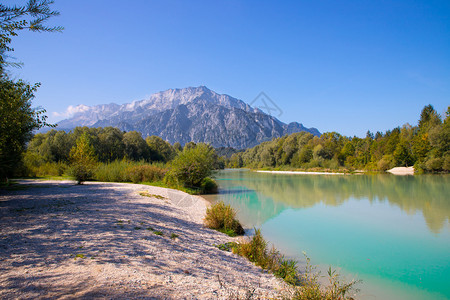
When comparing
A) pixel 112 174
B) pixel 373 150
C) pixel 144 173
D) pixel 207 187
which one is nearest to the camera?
pixel 207 187

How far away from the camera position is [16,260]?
13.4 feet

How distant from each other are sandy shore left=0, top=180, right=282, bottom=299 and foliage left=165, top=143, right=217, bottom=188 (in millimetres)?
12059

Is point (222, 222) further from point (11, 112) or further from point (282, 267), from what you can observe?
point (11, 112)

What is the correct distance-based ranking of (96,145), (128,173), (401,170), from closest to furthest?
(128,173) → (96,145) → (401,170)

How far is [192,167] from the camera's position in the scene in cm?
1995

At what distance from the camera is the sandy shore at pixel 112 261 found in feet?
11.1

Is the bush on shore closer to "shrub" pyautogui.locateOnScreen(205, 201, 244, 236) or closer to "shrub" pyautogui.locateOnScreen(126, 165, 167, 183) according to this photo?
"shrub" pyautogui.locateOnScreen(205, 201, 244, 236)

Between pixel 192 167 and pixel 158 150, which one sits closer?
pixel 192 167

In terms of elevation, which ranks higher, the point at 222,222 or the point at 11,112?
the point at 11,112

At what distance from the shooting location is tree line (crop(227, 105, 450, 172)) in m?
48.7

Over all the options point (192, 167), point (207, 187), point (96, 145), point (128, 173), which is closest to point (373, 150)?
point (207, 187)

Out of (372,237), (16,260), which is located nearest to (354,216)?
(372,237)

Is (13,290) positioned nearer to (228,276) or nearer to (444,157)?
(228,276)

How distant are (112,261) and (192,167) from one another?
15.7 m
